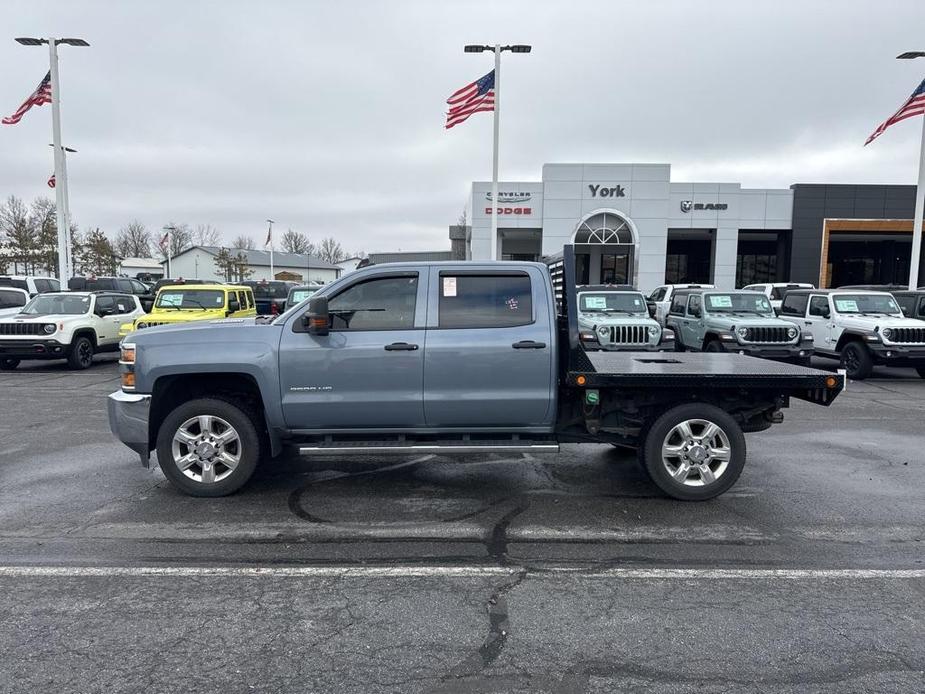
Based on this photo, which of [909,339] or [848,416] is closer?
[848,416]

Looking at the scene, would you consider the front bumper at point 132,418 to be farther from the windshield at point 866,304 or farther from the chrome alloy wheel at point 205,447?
the windshield at point 866,304

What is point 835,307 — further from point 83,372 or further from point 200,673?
point 83,372

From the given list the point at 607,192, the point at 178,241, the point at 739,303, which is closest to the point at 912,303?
the point at 739,303

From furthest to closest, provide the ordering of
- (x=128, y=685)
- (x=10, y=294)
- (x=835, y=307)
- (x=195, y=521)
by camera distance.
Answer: (x=10, y=294), (x=835, y=307), (x=195, y=521), (x=128, y=685)

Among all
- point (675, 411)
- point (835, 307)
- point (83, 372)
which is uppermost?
point (835, 307)

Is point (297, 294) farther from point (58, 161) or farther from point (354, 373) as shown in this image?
point (354, 373)

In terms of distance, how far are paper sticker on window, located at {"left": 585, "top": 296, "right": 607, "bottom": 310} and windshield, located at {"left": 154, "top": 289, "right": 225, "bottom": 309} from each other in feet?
27.0

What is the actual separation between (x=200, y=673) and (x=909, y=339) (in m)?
14.1

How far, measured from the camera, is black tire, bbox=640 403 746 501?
5.29 m

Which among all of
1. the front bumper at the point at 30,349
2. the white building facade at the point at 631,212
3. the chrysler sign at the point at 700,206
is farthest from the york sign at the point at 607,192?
the front bumper at the point at 30,349

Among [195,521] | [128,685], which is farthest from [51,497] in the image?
[128,685]

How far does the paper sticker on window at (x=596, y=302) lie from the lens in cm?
1354

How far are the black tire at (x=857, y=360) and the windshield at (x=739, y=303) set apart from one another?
1661 millimetres

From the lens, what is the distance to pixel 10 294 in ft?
54.2
